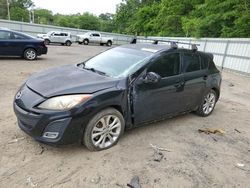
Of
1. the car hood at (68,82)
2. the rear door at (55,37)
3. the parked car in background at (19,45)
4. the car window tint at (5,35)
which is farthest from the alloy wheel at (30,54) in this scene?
the rear door at (55,37)

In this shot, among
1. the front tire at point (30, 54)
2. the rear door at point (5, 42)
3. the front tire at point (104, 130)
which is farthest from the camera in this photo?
the front tire at point (30, 54)

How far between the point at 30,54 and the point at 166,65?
32.0 ft

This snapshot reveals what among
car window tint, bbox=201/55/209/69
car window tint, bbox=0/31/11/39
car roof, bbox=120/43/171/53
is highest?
car roof, bbox=120/43/171/53

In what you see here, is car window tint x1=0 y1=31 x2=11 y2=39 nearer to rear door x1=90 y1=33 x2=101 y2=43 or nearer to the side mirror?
the side mirror

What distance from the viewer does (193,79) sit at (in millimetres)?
5160

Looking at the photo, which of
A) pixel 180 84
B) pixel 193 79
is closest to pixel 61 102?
pixel 180 84

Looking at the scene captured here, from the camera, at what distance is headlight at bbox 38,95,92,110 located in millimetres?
3371

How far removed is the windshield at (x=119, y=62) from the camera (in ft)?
14.0

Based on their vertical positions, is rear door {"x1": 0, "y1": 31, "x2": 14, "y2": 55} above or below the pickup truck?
above

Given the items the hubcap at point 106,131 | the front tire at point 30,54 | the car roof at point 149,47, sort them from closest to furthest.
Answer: the hubcap at point 106,131 → the car roof at point 149,47 → the front tire at point 30,54

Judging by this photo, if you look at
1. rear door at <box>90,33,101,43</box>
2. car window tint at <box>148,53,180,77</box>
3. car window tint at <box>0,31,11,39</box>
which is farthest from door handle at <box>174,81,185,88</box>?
rear door at <box>90,33,101,43</box>

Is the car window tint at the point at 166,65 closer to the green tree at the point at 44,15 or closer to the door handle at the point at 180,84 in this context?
the door handle at the point at 180,84

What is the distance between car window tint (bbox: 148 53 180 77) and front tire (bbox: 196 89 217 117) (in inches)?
51.9

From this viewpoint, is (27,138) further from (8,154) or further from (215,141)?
(215,141)
